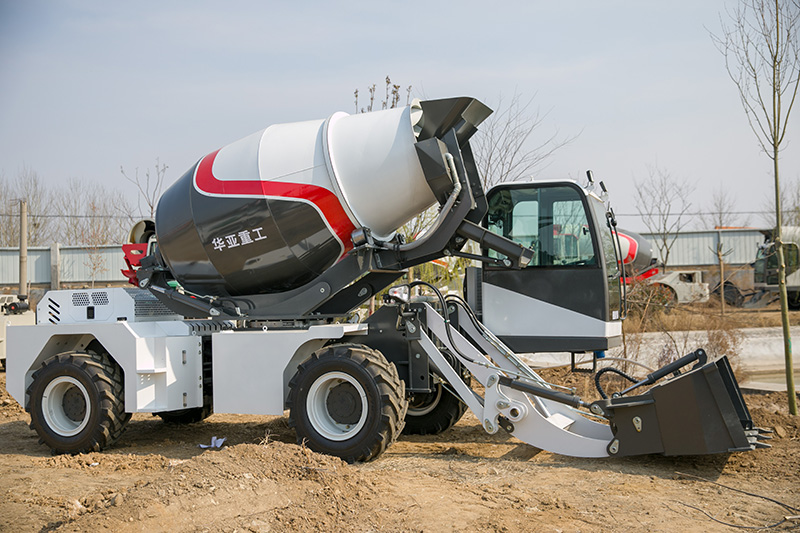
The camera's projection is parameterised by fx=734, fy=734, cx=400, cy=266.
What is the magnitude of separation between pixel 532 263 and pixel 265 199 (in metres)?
2.81

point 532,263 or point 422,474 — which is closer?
point 422,474

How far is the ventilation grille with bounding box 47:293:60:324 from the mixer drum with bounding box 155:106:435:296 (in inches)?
64.9

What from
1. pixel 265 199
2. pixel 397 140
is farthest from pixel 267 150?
pixel 397 140

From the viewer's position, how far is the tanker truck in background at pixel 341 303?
695 centimetres

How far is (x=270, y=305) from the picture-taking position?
25.5 ft

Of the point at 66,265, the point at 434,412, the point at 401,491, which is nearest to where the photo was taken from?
the point at 401,491

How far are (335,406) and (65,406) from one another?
3.15 meters

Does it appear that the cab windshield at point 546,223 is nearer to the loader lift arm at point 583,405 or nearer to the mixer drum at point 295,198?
the mixer drum at point 295,198

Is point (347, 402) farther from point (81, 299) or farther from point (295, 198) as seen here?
point (81, 299)

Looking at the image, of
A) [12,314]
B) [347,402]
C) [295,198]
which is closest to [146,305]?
[295,198]

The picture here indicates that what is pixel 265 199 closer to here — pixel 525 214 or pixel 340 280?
pixel 340 280

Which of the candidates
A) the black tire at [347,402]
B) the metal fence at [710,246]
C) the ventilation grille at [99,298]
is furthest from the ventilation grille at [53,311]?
the metal fence at [710,246]

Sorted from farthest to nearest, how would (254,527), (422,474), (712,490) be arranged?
1. (422,474)
2. (712,490)
3. (254,527)

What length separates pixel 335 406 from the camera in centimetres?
699
